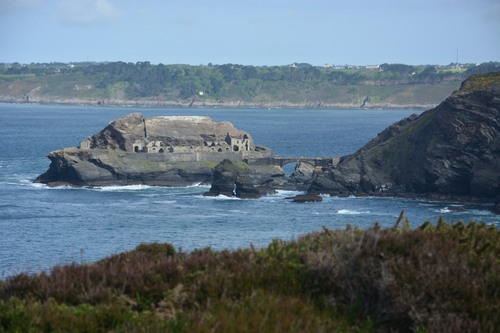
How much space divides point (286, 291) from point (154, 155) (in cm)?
8552

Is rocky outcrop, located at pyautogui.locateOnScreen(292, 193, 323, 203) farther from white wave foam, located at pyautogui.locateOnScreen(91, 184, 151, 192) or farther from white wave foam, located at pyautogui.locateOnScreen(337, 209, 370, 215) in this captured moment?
white wave foam, located at pyautogui.locateOnScreen(91, 184, 151, 192)

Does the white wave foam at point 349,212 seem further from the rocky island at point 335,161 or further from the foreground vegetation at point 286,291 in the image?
the foreground vegetation at point 286,291

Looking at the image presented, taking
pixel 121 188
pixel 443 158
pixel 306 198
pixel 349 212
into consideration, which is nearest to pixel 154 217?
pixel 349 212

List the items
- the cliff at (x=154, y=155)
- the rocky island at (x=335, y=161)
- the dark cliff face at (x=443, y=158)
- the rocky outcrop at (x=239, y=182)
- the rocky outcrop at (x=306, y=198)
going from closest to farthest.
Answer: the rocky outcrop at (x=306, y=198) < the dark cliff face at (x=443, y=158) < the rocky island at (x=335, y=161) < the rocky outcrop at (x=239, y=182) < the cliff at (x=154, y=155)

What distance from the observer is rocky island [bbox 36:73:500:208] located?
8425 cm

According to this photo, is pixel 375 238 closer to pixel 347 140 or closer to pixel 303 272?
pixel 303 272

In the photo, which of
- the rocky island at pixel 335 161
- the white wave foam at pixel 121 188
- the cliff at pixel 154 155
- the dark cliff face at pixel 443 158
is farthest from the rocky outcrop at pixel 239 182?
the white wave foam at pixel 121 188

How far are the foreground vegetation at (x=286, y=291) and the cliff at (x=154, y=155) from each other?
75.7 m

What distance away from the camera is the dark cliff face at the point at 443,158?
82.7 m

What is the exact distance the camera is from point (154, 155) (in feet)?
332

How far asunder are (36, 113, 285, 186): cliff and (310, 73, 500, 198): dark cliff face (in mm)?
8556

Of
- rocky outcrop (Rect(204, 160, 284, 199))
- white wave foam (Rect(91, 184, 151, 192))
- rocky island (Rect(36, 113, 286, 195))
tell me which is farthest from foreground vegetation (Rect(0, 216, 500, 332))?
white wave foam (Rect(91, 184, 151, 192))

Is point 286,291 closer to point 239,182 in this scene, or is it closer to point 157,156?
point 239,182

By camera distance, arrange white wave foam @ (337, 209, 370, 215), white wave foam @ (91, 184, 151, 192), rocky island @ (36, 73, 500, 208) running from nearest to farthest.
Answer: white wave foam @ (337, 209, 370, 215) < rocky island @ (36, 73, 500, 208) < white wave foam @ (91, 184, 151, 192)
